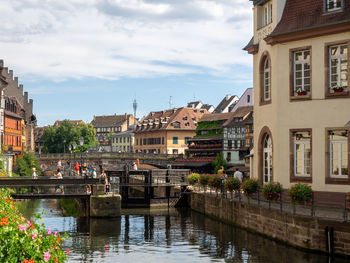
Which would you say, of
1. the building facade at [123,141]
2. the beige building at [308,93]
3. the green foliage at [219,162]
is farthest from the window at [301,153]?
the building facade at [123,141]

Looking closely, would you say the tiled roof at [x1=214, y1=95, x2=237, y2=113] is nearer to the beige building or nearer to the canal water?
the canal water

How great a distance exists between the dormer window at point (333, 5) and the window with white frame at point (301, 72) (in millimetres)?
1972

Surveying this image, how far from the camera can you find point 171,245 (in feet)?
80.8

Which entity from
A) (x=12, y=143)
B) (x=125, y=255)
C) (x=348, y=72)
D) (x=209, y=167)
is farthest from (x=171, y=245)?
(x=209, y=167)

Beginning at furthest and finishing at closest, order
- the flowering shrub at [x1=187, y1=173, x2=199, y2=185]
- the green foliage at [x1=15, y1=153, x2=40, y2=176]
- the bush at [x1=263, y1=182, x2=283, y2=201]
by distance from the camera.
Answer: the green foliage at [x1=15, y1=153, x2=40, y2=176] → the flowering shrub at [x1=187, y1=173, x2=199, y2=185] → the bush at [x1=263, y1=182, x2=283, y2=201]

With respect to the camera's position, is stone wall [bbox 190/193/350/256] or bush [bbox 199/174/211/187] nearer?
stone wall [bbox 190/193/350/256]

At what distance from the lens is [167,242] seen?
2562 cm

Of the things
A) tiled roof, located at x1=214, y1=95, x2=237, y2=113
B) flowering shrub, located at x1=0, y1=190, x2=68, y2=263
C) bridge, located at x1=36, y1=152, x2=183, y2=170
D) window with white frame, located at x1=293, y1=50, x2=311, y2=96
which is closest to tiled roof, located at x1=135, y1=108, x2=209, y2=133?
tiled roof, located at x1=214, y1=95, x2=237, y2=113

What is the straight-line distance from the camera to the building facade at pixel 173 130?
390 feet

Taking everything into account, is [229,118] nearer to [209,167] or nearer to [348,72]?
[209,167]

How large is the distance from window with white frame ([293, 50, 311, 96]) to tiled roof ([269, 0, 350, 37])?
1.16 metres

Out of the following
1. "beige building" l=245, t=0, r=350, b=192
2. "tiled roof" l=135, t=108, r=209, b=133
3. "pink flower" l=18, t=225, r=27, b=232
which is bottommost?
"pink flower" l=18, t=225, r=27, b=232

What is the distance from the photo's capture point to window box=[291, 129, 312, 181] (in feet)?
82.7

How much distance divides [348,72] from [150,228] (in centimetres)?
1319
